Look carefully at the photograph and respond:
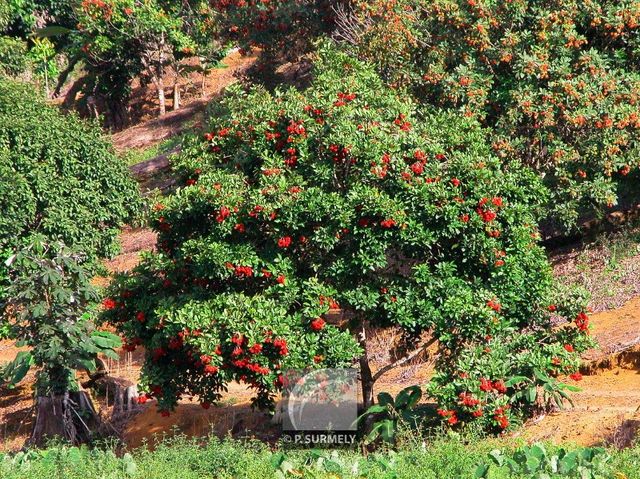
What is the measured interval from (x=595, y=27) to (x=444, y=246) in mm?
7634

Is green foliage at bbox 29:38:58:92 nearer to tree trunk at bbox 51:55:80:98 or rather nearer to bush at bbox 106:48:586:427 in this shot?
tree trunk at bbox 51:55:80:98

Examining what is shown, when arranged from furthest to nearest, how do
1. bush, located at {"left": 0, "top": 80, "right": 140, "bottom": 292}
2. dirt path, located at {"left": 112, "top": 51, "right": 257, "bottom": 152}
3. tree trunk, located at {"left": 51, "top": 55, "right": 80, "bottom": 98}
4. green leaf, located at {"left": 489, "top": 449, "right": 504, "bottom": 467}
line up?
tree trunk, located at {"left": 51, "top": 55, "right": 80, "bottom": 98} < dirt path, located at {"left": 112, "top": 51, "right": 257, "bottom": 152} < bush, located at {"left": 0, "top": 80, "right": 140, "bottom": 292} < green leaf, located at {"left": 489, "top": 449, "right": 504, "bottom": 467}

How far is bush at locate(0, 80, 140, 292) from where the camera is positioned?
61.2 feet

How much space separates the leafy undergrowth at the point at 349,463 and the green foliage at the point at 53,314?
11.5 ft

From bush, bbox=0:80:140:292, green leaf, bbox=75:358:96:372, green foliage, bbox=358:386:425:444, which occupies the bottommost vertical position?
green foliage, bbox=358:386:425:444

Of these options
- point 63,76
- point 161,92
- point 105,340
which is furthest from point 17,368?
point 63,76

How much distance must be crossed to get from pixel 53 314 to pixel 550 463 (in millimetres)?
8824

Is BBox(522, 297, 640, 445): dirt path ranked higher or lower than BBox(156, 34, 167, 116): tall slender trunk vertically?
lower

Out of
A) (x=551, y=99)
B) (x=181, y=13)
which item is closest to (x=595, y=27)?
(x=551, y=99)


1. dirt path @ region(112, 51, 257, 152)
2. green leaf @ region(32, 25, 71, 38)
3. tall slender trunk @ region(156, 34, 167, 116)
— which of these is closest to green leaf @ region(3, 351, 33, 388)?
dirt path @ region(112, 51, 257, 152)

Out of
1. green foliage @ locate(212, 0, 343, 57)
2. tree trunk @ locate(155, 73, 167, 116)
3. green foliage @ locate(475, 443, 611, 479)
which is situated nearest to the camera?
green foliage @ locate(475, 443, 611, 479)

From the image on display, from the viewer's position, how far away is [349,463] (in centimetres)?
1195

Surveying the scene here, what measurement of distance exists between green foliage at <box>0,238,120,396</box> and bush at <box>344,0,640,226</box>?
7.14 metres

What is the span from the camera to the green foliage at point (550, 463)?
10.9 meters
